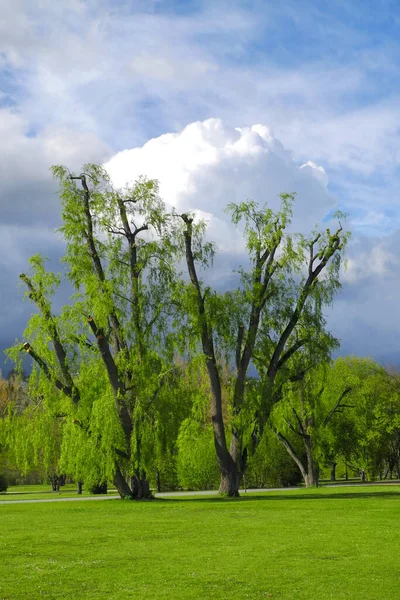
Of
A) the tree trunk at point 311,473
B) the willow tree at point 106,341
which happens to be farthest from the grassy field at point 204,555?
the tree trunk at point 311,473

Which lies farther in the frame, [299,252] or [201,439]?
[299,252]

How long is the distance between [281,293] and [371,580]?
22935 mm

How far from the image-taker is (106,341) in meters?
30.2

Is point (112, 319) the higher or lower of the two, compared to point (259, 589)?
higher

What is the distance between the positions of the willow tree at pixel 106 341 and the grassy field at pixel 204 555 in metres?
5.68

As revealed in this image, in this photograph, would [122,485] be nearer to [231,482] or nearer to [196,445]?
[196,445]

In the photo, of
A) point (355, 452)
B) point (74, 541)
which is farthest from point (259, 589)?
point (355, 452)

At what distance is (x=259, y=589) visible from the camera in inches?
397

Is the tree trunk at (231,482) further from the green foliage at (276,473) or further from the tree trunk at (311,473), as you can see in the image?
the green foliage at (276,473)

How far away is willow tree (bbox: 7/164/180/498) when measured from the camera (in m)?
28.7

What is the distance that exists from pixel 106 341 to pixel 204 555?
17.7 meters

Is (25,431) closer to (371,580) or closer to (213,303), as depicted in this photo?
(213,303)

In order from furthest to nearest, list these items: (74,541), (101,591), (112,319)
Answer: (112,319) < (74,541) < (101,591)

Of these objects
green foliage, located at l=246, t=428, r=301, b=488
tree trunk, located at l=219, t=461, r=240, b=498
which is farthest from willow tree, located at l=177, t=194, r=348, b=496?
green foliage, located at l=246, t=428, r=301, b=488
